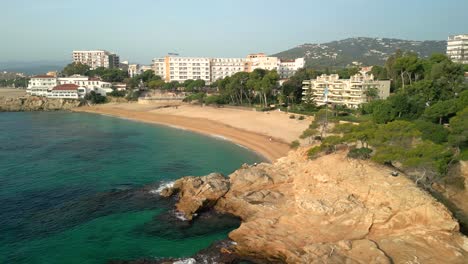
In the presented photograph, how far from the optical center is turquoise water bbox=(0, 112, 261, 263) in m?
19.6

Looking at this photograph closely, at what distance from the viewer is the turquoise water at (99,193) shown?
19.6 metres

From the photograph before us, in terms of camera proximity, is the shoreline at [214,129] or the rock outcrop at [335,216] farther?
the shoreline at [214,129]

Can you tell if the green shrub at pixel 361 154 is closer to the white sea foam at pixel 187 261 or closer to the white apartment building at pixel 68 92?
the white sea foam at pixel 187 261

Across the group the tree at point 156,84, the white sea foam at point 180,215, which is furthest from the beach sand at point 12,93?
the white sea foam at point 180,215

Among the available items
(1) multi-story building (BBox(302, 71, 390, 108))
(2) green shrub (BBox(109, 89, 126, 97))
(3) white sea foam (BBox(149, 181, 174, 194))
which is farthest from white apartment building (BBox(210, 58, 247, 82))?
(3) white sea foam (BBox(149, 181, 174, 194))

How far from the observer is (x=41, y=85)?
89.7m

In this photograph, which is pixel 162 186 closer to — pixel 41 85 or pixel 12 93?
pixel 41 85

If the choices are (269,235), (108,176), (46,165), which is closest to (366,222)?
(269,235)

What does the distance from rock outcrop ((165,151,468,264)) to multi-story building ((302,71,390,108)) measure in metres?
31.4

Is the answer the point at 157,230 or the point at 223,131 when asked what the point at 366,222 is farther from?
the point at 223,131

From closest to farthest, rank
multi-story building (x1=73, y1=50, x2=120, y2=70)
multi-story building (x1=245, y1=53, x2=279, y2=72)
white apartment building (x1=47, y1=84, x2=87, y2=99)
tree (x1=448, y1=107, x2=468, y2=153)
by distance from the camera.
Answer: tree (x1=448, y1=107, x2=468, y2=153) → white apartment building (x1=47, y1=84, x2=87, y2=99) → multi-story building (x1=245, y1=53, x2=279, y2=72) → multi-story building (x1=73, y1=50, x2=120, y2=70)

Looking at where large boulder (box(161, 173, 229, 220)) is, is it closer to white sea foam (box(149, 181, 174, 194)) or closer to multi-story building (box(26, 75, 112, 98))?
white sea foam (box(149, 181, 174, 194))

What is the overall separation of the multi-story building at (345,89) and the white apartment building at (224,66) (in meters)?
49.1

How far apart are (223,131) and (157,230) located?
99.8 feet
